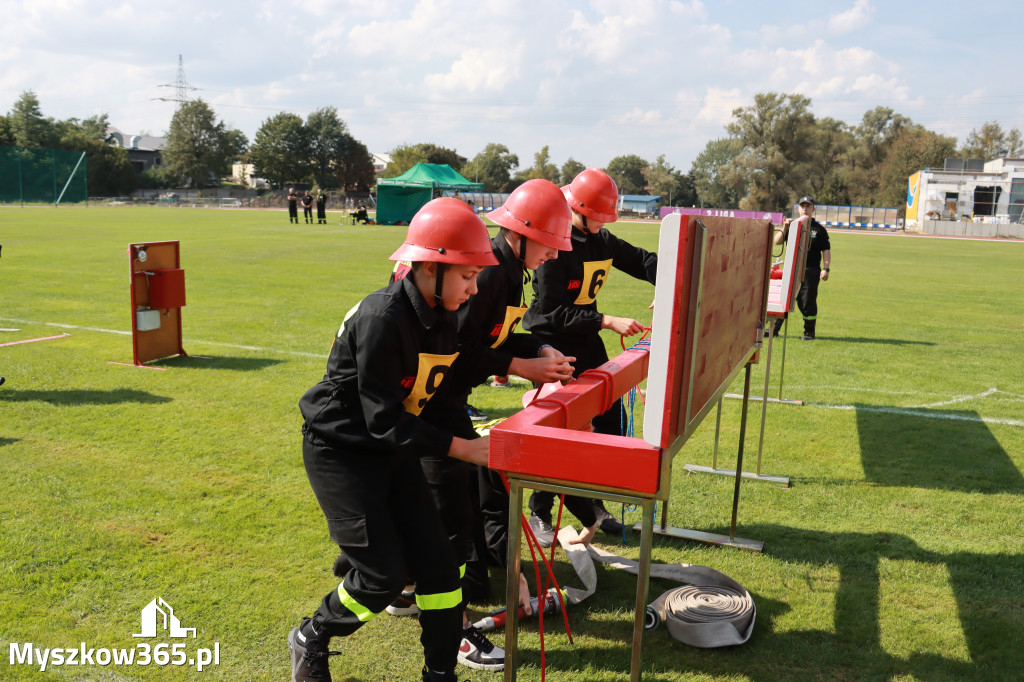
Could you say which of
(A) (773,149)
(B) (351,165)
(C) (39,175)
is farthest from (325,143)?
(A) (773,149)

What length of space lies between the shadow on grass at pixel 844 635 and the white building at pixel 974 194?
216ft

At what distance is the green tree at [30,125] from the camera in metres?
93.9

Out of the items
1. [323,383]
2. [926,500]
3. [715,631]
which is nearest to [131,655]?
[323,383]

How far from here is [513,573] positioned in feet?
9.42

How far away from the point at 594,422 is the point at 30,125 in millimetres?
112105

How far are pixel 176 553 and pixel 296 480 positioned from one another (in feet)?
4.39

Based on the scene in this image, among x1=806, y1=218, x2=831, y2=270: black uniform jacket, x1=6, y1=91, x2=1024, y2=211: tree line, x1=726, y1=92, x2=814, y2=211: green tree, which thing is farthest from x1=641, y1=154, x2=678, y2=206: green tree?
x1=806, y1=218, x2=831, y2=270: black uniform jacket

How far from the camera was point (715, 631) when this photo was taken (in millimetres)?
3828

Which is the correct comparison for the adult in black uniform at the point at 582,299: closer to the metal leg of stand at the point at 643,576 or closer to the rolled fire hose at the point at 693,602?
the rolled fire hose at the point at 693,602

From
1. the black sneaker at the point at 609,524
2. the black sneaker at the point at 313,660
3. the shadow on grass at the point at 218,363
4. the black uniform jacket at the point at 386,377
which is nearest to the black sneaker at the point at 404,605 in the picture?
the black sneaker at the point at 313,660

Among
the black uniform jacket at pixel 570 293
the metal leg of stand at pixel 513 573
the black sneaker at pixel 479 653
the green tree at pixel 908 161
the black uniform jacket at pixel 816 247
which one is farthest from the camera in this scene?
the green tree at pixel 908 161

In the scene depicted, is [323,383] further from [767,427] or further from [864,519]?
[767,427]

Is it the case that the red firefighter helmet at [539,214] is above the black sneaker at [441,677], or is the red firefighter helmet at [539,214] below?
above

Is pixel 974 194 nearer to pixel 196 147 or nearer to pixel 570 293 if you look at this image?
pixel 570 293
